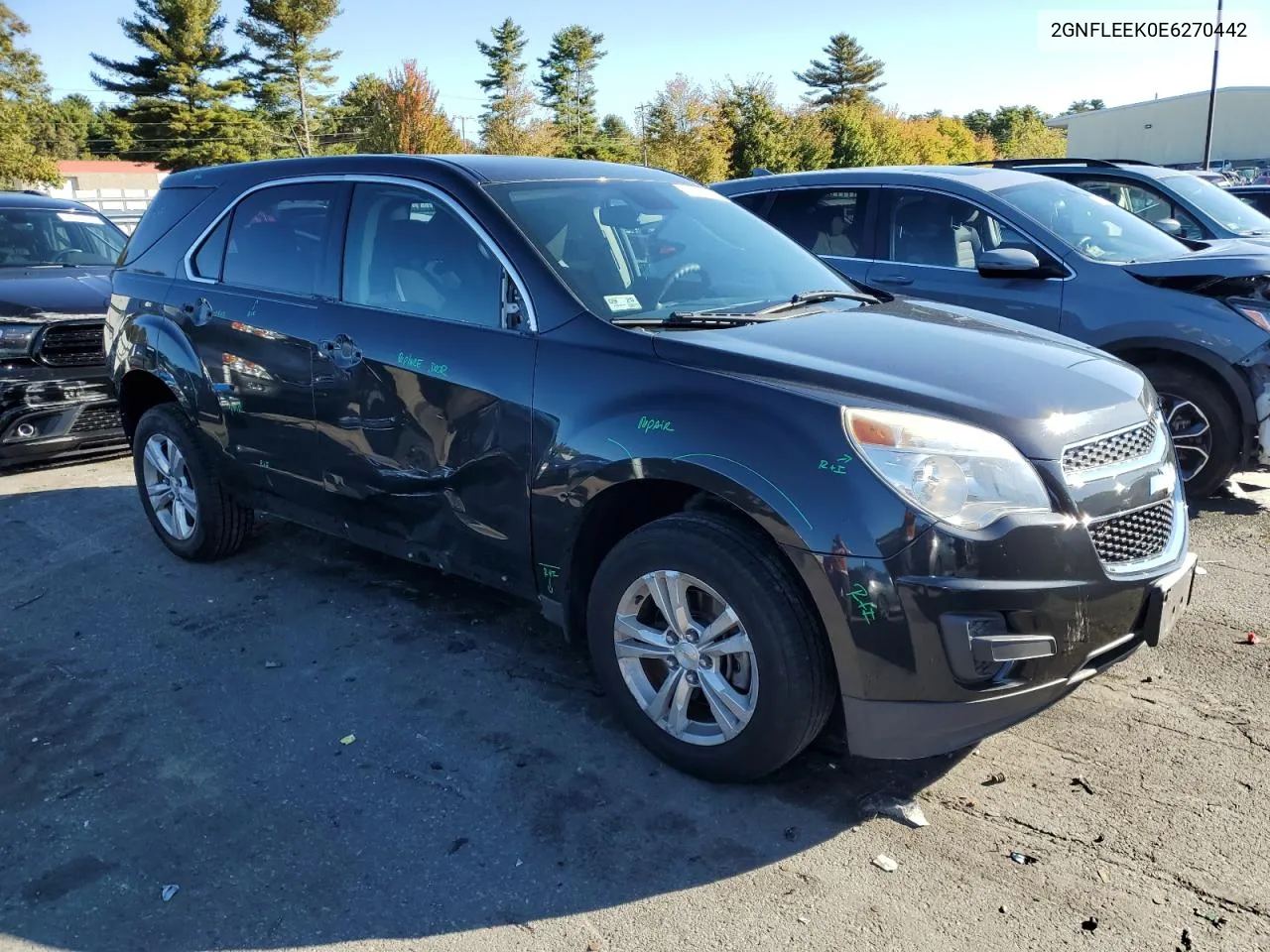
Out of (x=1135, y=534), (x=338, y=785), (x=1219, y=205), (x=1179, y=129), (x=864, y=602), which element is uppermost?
(x=1179, y=129)

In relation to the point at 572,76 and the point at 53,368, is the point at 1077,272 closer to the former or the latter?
the point at 53,368

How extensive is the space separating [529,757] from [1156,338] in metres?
4.33

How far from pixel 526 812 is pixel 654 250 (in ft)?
6.83

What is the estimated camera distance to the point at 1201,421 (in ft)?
18.4

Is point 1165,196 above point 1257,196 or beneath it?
beneath

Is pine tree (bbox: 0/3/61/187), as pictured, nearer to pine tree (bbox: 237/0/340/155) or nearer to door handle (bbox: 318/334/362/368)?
pine tree (bbox: 237/0/340/155)

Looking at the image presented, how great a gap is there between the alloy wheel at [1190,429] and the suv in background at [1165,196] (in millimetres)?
3284

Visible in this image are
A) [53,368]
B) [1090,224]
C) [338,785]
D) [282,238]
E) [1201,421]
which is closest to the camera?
[338,785]

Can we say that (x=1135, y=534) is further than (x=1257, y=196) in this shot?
No

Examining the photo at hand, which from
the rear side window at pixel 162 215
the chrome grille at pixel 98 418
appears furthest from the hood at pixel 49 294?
the rear side window at pixel 162 215

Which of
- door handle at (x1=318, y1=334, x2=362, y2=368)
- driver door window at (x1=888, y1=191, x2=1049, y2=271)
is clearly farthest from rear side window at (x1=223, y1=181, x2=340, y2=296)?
driver door window at (x1=888, y1=191, x2=1049, y2=271)

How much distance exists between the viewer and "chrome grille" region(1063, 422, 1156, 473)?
2.79m

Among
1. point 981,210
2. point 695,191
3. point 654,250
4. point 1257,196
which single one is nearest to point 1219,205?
point 1257,196

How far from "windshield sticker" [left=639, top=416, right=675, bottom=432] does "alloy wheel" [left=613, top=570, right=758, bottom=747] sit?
1.41 ft
